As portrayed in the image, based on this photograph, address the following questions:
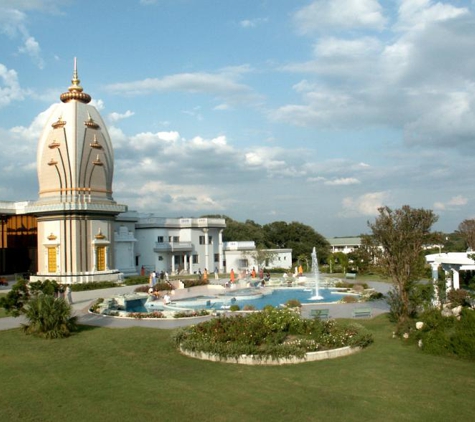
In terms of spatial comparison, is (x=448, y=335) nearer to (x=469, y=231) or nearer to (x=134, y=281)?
(x=134, y=281)

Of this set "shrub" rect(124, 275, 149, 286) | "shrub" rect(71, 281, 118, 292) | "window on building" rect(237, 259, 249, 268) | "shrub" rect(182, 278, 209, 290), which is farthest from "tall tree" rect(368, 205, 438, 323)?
"window on building" rect(237, 259, 249, 268)

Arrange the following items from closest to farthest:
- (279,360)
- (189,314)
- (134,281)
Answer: (279,360) → (189,314) → (134,281)

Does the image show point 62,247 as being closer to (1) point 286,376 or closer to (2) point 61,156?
(2) point 61,156

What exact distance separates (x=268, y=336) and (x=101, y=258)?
26.2m

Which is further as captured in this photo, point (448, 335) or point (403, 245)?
point (403, 245)

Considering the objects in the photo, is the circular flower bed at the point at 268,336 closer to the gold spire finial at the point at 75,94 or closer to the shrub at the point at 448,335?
the shrub at the point at 448,335

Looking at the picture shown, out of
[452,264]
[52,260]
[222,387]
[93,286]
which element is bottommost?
[222,387]

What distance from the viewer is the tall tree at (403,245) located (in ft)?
61.6

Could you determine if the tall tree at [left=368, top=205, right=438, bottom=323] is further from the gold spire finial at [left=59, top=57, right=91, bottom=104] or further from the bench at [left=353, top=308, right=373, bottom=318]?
the gold spire finial at [left=59, top=57, right=91, bottom=104]

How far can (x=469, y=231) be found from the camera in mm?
43375

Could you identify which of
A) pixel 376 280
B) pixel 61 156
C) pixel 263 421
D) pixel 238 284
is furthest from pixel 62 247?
pixel 263 421

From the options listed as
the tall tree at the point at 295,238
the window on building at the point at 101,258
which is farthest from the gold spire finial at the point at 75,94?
the tall tree at the point at 295,238

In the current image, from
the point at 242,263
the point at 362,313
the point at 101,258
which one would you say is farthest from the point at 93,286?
the point at 242,263

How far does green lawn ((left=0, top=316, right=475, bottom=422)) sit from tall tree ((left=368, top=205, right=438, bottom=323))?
3.73 meters
